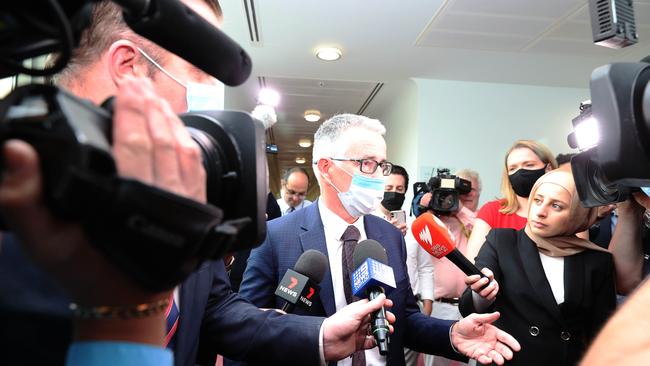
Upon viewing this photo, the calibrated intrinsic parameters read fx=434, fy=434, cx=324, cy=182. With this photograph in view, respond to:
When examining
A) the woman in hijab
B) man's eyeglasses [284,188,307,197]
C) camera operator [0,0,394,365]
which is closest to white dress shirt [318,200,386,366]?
the woman in hijab

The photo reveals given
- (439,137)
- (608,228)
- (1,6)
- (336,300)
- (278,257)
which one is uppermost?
(439,137)

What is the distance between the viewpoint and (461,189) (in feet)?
9.52

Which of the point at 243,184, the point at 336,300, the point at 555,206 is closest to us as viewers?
the point at 243,184

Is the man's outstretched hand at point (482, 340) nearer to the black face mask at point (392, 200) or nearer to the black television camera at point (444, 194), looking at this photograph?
the black television camera at point (444, 194)

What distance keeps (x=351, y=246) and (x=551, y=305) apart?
2.68 feet

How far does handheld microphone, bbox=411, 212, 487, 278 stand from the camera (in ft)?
4.63

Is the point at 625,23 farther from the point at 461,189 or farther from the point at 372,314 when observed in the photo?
the point at 461,189

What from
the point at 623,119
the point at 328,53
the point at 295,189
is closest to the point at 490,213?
the point at 623,119

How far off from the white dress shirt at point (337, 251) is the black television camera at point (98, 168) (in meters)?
1.05

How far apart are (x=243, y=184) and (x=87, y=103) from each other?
0.19 meters

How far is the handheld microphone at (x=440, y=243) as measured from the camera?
1.41 metres

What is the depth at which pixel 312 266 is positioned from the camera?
1283 mm

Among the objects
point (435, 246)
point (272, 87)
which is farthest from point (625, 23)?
point (272, 87)

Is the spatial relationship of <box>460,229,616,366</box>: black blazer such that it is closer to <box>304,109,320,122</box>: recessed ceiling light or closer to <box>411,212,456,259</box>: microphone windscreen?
<box>411,212,456,259</box>: microphone windscreen
